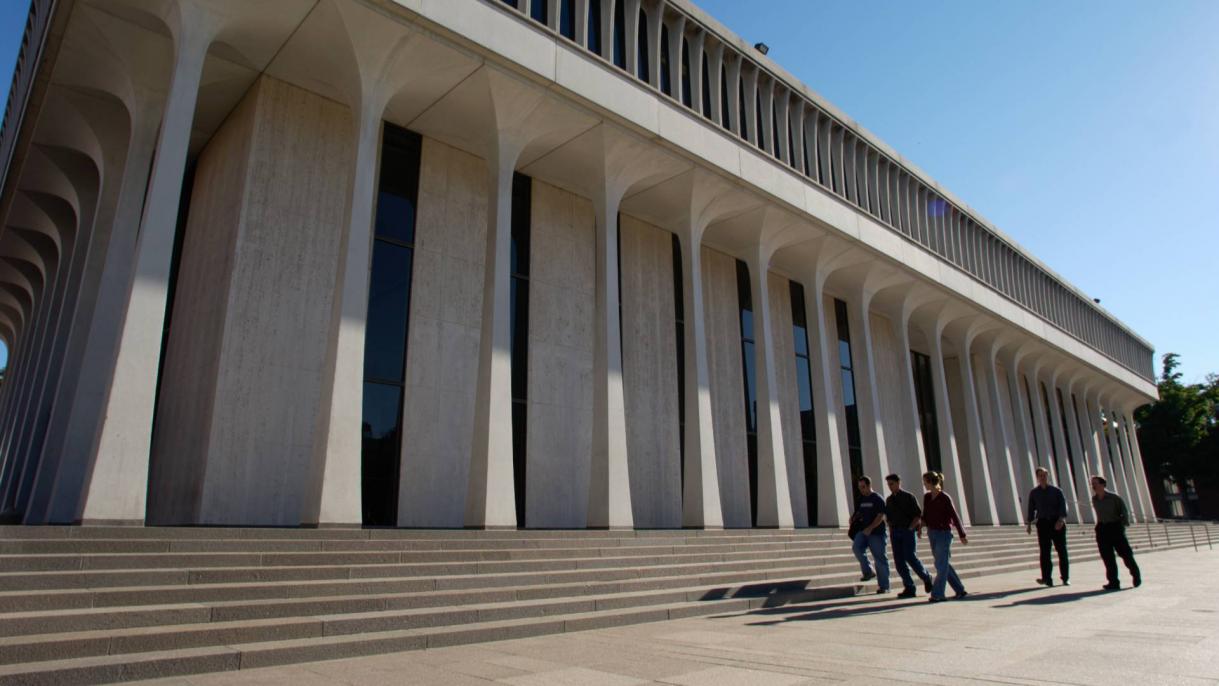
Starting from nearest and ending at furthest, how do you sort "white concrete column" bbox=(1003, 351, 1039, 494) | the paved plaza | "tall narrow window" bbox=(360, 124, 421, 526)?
the paved plaza < "tall narrow window" bbox=(360, 124, 421, 526) < "white concrete column" bbox=(1003, 351, 1039, 494)

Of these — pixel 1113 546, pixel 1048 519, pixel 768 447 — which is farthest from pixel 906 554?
pixel 768 447

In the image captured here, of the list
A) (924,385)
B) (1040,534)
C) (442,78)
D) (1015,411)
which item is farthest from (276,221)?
(1015,411)

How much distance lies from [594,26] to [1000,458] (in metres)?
24.4

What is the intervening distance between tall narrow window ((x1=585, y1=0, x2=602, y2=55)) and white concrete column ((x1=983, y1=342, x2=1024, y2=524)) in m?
23.2

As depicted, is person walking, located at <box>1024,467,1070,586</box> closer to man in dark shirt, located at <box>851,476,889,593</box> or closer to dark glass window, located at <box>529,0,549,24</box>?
man in dark shirt, located at <box>851,476,889,593</box>

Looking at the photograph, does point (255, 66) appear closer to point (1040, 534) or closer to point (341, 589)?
point (341, 589)

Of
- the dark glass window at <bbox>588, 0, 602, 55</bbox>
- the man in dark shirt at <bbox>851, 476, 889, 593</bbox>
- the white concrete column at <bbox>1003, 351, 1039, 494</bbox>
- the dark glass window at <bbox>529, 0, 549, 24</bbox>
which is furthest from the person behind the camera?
the white concrete column at <bbox>1003, 351, 1039, 494</bbox>

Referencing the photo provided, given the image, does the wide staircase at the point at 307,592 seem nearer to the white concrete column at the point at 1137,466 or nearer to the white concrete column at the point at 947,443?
the white concrete column at the point at 947,443

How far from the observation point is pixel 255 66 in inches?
569

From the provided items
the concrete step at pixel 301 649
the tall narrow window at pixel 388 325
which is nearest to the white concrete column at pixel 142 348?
the tall narrow window at pixel 388 325

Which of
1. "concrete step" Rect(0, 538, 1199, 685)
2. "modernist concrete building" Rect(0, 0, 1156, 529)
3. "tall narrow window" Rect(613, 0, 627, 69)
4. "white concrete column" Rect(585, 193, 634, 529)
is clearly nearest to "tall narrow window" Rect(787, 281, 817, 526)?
"modernist concrete building" Rect(0, 0, 1156, 529)

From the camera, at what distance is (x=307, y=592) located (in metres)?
7.23

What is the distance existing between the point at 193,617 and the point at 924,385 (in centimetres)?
3348

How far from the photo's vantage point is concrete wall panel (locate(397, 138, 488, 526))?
585 inches
